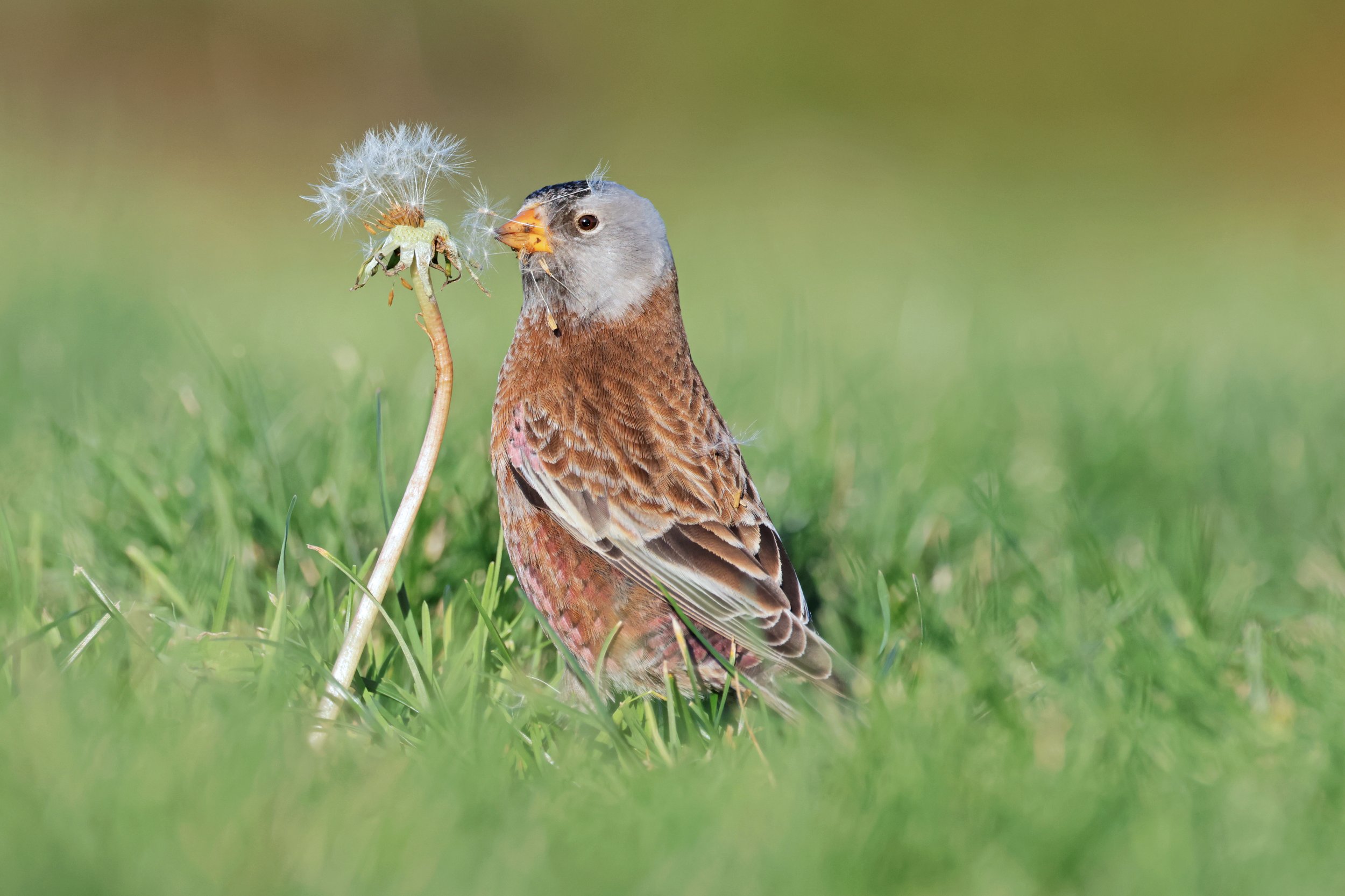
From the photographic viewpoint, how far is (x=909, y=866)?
217cm

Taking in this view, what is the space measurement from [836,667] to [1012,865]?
2.91ft

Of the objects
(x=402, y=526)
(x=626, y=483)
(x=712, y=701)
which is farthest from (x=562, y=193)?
(x=712, y=701)

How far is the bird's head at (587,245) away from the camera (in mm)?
3609

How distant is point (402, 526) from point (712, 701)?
0.92m

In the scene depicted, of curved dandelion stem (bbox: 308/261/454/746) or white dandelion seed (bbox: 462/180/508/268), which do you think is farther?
white dandelion seed (bbox: 462/180/508/268)

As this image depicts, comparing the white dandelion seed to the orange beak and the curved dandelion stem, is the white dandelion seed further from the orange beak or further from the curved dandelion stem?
the curved dandelion stem

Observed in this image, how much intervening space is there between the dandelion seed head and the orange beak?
75cm

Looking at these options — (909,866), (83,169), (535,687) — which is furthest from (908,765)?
(83,169)

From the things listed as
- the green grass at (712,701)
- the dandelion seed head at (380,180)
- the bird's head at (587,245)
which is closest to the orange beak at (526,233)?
the bird's head at (587,245)

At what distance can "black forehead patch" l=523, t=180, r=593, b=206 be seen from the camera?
361 centimetres

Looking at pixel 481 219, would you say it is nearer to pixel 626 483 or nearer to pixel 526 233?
pixel 526 233

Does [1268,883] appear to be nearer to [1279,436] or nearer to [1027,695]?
[1027,695]

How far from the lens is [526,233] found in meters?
3.60

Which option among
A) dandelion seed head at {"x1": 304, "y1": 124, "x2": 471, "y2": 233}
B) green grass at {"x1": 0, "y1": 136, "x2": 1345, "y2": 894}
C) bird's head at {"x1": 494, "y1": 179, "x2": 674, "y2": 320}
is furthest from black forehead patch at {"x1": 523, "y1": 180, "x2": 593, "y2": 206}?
green grass at {"x1": 0, "y1": 136, "x2": 1345, "y2": 894}
